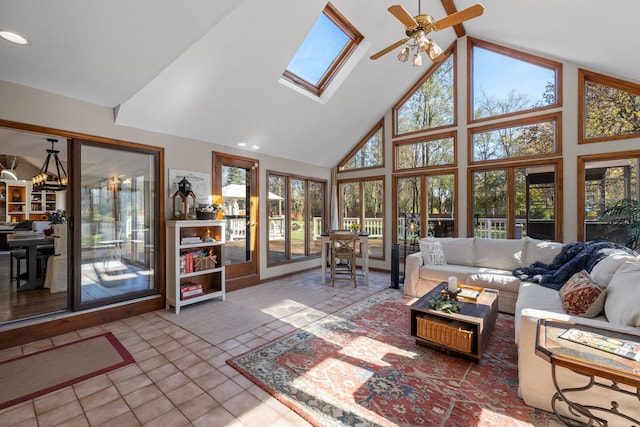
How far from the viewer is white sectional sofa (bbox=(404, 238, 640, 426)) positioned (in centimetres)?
183

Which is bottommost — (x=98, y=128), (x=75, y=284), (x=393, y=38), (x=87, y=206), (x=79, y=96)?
(x=75, y=284)

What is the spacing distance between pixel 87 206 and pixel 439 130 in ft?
19.0

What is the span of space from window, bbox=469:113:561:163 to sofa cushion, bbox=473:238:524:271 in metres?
1.59

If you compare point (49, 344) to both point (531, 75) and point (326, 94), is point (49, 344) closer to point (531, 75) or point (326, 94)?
point (326, 94)

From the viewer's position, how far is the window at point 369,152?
628 cm

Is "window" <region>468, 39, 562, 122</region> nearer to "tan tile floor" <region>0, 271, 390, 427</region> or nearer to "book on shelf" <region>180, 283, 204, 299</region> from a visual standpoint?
"tan tile floor" <region>0, 271, 390, 427</region>

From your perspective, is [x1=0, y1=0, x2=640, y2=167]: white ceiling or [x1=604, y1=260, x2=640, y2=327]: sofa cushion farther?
[x1=0, y1=0, x2=640, y2=167]: white ceiling

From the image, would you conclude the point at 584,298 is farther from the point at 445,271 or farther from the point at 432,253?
the point at 432,253

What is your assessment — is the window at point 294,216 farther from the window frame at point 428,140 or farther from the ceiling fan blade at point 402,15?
the ceiling fan blade at point 402,15

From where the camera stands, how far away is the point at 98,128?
3.37m

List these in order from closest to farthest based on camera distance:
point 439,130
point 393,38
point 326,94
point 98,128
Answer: point 98,128, point 393,38, point 326,94, point 439,130

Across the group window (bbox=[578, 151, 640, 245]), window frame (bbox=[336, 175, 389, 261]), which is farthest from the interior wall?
window (bbox=[578, 151, 640, 245])

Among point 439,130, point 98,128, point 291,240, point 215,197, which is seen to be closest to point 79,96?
point 98,128

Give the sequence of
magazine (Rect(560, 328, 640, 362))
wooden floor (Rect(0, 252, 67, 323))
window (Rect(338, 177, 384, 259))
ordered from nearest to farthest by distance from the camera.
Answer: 1. magazine (Rect(560, 328, 640, 362))
2. wooden floor (Rect(0, 252, 67, 323))
3. window (Rect(338, 177, 384, 259))
